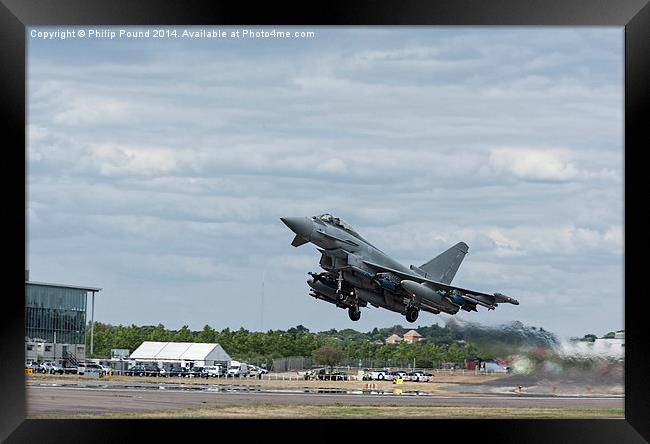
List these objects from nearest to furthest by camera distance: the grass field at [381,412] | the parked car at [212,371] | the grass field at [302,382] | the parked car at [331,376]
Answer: the grass field at [381,412], the grass field at [302,382], the parked car at [212,371], the parked car at [331,376]

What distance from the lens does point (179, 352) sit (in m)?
46.4

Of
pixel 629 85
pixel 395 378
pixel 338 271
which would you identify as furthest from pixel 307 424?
pixel 395 378

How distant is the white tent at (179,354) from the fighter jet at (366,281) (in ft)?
47.0

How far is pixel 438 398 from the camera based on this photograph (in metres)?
33.6

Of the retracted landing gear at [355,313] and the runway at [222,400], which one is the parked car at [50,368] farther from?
the retracted landing gear at [355,313]

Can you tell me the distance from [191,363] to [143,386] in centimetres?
912

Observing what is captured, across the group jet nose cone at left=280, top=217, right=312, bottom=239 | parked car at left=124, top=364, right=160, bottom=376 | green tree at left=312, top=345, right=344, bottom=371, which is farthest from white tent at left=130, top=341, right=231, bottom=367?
jet nose cone at left=280, top=217, right=312, bottom=239

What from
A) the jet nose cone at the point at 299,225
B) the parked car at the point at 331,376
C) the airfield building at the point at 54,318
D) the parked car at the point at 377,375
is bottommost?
the parked car at the point at 331,376

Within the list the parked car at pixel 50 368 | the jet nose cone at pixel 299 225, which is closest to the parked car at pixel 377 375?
the parked car at pixel 50 368

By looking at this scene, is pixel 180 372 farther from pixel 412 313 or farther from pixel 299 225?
pixel 299 225

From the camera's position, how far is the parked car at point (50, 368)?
131 ft

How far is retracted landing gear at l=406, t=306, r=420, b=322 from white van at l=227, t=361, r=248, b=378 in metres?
13.2

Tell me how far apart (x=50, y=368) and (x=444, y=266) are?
17.5 meters

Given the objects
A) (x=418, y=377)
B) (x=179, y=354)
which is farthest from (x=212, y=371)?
(x=418, y=377)
